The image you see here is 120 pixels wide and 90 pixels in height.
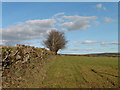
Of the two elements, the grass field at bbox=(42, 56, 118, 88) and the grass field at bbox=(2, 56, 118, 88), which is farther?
the grass field at bbox=(42, 56, 118, 88)

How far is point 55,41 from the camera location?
7612 centimetres

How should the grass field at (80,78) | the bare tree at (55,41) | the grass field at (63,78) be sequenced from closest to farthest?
the grass field at (63,78) → the grass field at (80,78) → the bare tree at (55,41)

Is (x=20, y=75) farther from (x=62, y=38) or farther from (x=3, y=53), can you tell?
(x=62, y=38)

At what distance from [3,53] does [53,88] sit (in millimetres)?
3159

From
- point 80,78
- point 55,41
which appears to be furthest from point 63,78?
point 55,41

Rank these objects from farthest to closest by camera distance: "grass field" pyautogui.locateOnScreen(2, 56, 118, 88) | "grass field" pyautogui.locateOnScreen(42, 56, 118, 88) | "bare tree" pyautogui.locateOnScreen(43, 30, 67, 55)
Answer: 1. "bare tree" pyautogui.locateOnScreen(43, 30, 67, 55)
2. "grass field" pyautogui.locateOnScreen(42, 56, 118, 88)
3. "grass field" pyautogui.locateOnScreen(2, 56, 118, 88)

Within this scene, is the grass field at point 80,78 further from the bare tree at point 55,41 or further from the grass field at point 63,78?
the bare tree at point 55,41

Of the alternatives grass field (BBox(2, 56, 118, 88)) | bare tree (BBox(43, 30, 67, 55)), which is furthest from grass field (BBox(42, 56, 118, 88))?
bare tree (BBox(43, 30, 67, 55))

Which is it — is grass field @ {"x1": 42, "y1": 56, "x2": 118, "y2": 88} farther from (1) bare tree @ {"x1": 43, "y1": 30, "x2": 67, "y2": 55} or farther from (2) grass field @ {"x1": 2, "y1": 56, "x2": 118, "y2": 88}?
(1) bare tree @ {"x1": 43, "y1": 30, "x2": 67, "y2": 55}

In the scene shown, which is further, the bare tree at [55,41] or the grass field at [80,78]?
the bare tree at [55,41]

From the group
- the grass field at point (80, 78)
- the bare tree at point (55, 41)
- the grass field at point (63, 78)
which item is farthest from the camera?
the bare tree at point (55, 41)

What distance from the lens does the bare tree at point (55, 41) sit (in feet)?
249

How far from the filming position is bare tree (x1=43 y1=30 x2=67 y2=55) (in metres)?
→ 76.0

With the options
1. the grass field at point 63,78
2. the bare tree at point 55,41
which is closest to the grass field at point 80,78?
the grass field at point 63,78
